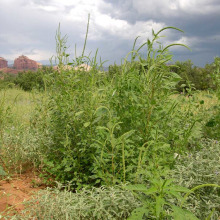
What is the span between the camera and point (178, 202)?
5.79ft

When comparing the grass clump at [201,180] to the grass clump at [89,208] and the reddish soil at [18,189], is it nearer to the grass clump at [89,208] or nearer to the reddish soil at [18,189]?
the grass clump at [89,208]

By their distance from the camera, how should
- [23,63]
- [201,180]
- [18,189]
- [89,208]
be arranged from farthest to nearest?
[23,63]
[18,189]
[201,180]
[89,208]

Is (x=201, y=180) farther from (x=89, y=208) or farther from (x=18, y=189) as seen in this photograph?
(x=18, y=189)

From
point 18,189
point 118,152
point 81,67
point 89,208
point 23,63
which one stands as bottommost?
point 18,189

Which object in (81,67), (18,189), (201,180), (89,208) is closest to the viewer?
(89,208)

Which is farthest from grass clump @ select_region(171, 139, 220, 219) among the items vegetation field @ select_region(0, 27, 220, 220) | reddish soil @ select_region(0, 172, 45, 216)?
reddish soil @ select_region(0, 172, 45, 216)

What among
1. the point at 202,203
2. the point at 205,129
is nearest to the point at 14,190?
the point at 202,203

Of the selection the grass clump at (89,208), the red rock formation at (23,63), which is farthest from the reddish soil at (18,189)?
the red rock formation at (23,63)

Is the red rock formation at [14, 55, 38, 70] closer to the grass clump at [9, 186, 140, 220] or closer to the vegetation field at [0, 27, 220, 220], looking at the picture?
the vegetation field at [0, 27, 220, 220]

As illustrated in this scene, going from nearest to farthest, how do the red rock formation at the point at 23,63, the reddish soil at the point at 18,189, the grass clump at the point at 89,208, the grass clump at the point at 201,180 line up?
the grass clump at the point at 89,208, the grass clump at the point at 201,180, the reddish soil at the point at 18,189, the red rock formation at the point at 23,63

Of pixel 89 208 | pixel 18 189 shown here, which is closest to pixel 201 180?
pixel 89 208

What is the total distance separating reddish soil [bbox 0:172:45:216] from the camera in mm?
2105

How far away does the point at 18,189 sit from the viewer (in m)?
2.49

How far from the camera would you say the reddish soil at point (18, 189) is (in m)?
2.11
